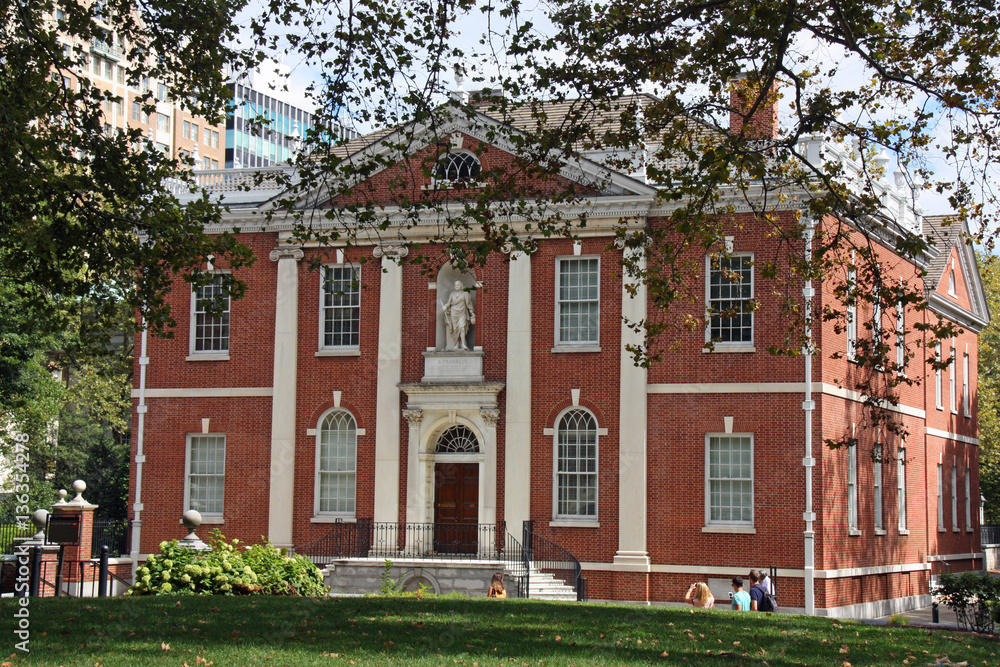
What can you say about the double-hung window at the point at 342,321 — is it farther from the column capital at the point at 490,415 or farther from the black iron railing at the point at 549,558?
the black iron railing at the point at 549,558

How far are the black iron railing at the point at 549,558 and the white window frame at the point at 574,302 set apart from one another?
14.5ft

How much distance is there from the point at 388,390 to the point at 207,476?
550 centimetres

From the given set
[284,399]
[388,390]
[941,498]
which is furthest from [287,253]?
[941,498]

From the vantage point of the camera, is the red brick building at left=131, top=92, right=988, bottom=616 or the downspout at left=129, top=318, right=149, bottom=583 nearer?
the red brick building at left=131, top=92, right=988, bottom=616

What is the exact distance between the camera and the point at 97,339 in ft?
58.2

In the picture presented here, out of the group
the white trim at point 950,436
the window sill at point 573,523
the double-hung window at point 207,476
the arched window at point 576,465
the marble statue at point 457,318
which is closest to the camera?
the window sill at point 573,523

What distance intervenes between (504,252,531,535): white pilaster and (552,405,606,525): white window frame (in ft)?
2.02

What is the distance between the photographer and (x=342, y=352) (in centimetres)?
3184

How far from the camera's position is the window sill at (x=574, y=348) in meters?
30.1

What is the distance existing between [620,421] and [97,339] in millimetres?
14955

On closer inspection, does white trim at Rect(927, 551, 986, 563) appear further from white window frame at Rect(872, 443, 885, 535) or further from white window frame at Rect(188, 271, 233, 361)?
white window frame at Rect(188, 271, 233, 361)

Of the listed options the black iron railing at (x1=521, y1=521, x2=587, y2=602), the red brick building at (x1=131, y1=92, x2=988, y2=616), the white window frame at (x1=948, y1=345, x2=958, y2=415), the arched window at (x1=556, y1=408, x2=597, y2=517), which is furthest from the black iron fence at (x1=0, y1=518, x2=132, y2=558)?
the white window frame at (x1=948, y1=345, x2=958, y2=415)

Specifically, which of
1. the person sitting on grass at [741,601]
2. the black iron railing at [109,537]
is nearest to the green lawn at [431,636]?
the person sitting on grass at [741,601]

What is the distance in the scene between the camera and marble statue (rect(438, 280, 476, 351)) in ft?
101
